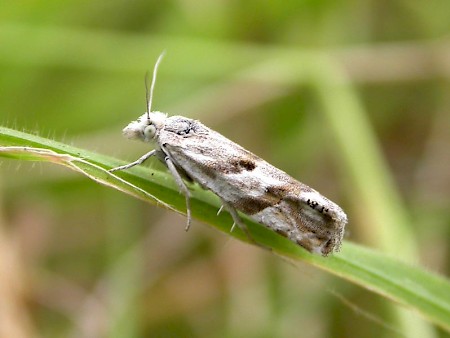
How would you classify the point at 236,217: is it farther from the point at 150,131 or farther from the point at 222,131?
the point at 222,131

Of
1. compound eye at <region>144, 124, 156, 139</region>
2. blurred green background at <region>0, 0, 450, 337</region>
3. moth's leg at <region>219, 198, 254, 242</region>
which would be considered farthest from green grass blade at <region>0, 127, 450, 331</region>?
blurred green background at <region>0, 0, 450, 337</region>

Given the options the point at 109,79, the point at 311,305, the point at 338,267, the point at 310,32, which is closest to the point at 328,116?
the point at 310,32

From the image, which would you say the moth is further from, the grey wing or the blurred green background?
the blurred green background

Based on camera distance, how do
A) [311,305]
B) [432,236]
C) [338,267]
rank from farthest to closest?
1. [432,236]
2. [311,305]
3. [338,267]

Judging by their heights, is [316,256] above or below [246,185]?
below

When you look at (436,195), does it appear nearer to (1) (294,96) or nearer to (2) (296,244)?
(1) (294,96)

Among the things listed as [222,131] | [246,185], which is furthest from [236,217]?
[222,131]

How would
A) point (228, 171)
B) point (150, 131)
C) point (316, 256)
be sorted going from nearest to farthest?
1. point (316, 256)
2. point (228, 171)
3. point (150, 131)
